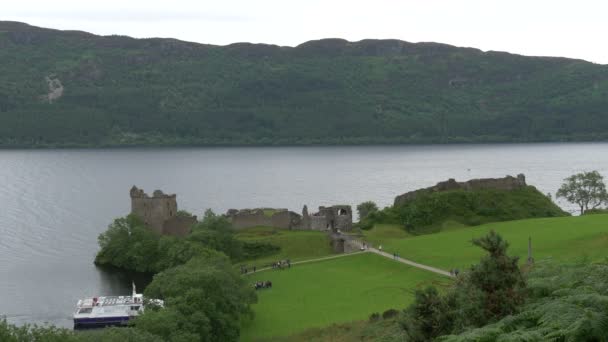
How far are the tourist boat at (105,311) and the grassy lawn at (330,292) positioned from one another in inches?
347

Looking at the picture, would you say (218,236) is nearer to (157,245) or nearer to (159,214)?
(157,245)

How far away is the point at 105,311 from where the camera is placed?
53.2m

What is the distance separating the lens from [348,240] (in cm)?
6738

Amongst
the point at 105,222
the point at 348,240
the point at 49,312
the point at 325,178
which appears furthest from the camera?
the point at 325,178

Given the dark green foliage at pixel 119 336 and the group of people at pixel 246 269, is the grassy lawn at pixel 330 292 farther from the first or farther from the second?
the dark green foliage at pixel 119 336

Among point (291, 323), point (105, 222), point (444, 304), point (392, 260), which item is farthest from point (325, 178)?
point (444, 304)

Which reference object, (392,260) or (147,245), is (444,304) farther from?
(147,245)

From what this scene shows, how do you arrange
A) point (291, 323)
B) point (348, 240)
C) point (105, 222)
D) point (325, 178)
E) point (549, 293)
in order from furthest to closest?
point (325, 178)
point (105, 222)
point (348, 240)
point (291, 323)
point (549, 293)

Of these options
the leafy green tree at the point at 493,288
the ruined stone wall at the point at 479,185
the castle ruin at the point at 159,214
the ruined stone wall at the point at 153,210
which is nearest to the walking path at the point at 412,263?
the ruined stone wall at the point at 479,185

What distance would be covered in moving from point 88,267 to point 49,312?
19428mm

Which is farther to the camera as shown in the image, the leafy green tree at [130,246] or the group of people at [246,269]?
the leafy green tree at [130,246]

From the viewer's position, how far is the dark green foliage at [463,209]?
74438 millimetres

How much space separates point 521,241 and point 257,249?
80.4 feet

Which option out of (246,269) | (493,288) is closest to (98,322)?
(246,269)
